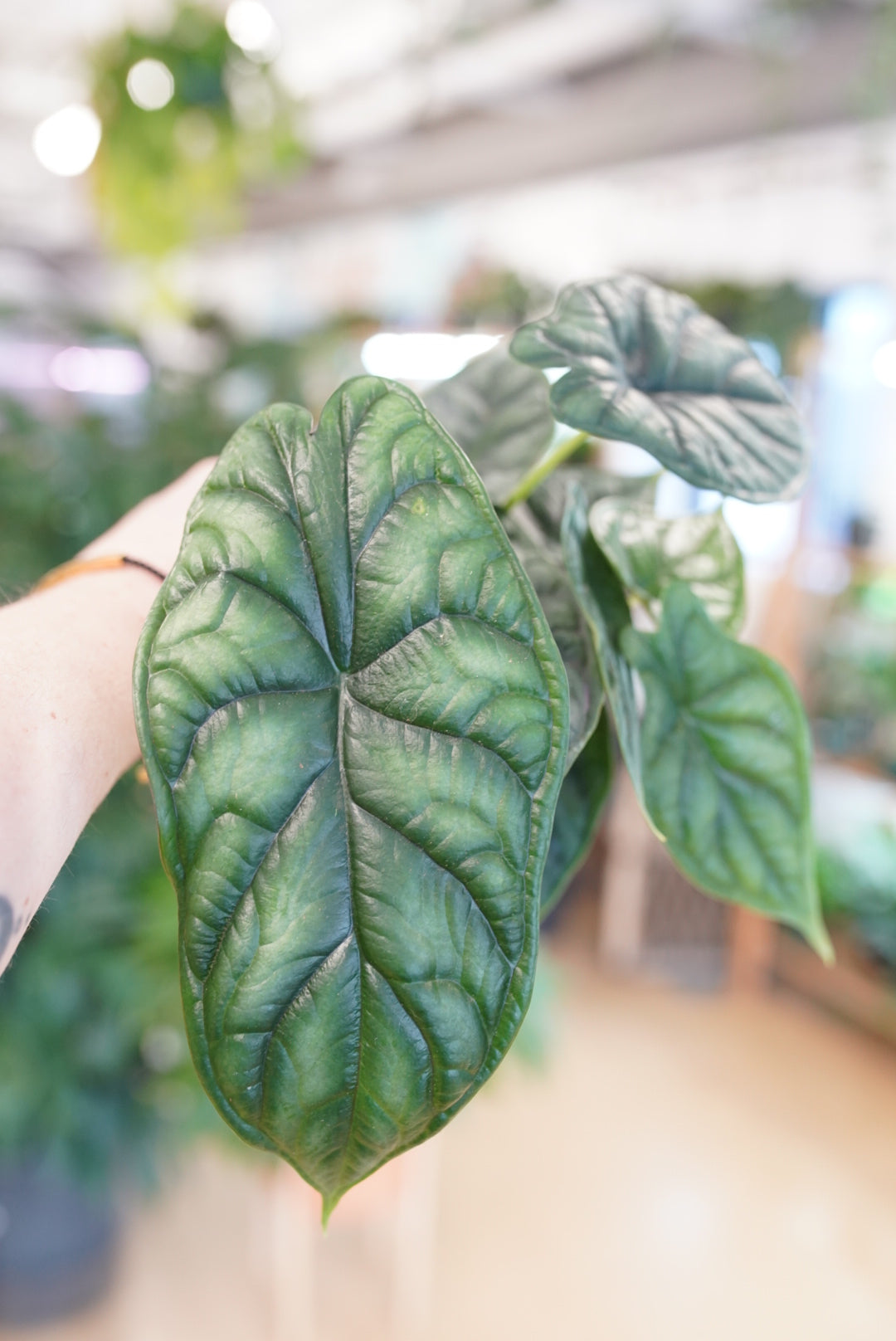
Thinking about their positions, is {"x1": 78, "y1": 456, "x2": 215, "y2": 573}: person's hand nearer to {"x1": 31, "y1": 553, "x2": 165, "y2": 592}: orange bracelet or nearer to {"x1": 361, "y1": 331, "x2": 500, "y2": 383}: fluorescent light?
{"x1": 31, "y1": 553, "x2": 165, "y2": 592}: orange bracelet

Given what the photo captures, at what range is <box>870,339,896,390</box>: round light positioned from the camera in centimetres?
394

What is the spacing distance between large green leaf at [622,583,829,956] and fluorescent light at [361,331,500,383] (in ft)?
11.9

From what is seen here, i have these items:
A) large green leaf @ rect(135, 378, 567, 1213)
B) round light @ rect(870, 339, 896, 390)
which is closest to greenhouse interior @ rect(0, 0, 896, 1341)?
large green leaf @ rect(135, 378, 567, 1213)

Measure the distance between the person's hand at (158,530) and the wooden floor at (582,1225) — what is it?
1587mm

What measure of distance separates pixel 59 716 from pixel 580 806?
0.26m

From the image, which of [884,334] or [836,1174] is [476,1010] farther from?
[884,334]

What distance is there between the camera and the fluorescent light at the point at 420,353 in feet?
13.6

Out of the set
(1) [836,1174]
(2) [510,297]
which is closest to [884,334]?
(2) [510,297]

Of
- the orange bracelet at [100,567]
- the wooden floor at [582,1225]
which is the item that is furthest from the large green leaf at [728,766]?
the wooden floor at [582,1225]

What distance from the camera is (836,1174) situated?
278cm

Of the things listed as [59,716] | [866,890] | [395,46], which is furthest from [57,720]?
[395,46]

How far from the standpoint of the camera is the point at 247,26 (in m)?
2.32

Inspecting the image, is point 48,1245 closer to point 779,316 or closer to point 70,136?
point 70,136

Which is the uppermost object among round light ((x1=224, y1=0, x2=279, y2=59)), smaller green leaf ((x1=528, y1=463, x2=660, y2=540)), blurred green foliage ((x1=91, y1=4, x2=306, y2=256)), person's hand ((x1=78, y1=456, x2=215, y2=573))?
round light ((x1=224, y1=0, x2=279, y2=59))
